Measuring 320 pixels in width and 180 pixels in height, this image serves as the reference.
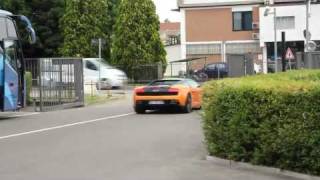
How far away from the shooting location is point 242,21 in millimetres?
67000

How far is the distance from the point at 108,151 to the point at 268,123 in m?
3.79

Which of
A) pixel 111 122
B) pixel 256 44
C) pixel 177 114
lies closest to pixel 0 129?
pixel 111 122

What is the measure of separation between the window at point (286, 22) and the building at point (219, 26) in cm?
308

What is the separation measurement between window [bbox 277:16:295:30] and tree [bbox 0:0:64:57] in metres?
19.5

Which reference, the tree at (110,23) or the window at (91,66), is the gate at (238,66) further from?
the tree at (110,23)

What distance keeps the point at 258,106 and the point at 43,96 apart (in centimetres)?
1760

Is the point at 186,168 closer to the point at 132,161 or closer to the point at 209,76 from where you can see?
the point at 132,161

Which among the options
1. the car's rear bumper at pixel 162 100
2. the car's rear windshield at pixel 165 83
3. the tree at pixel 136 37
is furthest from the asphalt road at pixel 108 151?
the tree at pixel 136 37

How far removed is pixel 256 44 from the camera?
66.0 meters

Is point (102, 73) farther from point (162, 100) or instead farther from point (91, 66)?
point (162, 100)

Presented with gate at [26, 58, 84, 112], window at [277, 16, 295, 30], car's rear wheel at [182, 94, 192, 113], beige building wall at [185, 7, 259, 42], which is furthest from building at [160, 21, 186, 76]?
car's rear wheel at [182, 94, 192, 113]

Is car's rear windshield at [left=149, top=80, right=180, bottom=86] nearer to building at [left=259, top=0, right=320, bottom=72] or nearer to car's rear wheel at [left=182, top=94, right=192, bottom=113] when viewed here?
car's rear wheel at [left=182, top=94, right=192, bottom=113]

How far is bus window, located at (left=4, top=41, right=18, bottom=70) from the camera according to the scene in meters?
21.7

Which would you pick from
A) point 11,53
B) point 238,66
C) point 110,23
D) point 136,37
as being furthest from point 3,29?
A: point 110,23
